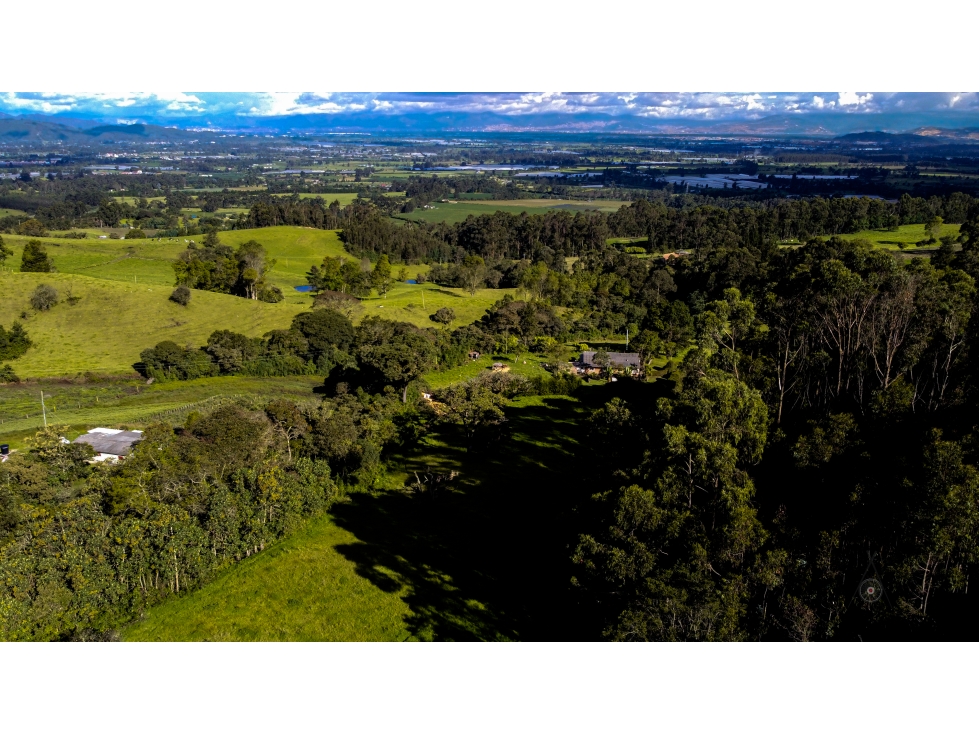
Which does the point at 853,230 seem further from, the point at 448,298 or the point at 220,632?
the point at 220,632

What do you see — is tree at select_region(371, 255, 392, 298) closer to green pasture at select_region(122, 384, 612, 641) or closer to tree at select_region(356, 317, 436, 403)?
tree at select_region(356, 317, 436, 403)

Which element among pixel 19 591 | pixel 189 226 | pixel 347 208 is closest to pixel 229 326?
pixel 19 591

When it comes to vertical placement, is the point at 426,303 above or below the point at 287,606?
above

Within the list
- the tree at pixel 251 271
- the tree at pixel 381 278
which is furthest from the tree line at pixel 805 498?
the tree at pixel 251 271

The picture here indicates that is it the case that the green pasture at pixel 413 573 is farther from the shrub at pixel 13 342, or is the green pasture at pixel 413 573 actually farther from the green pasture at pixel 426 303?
the shrub at pixel 13 342

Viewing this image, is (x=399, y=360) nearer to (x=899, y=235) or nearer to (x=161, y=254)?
(x=161, y=254)

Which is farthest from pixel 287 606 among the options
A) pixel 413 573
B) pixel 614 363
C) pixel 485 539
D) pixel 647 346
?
pixel 647 346
